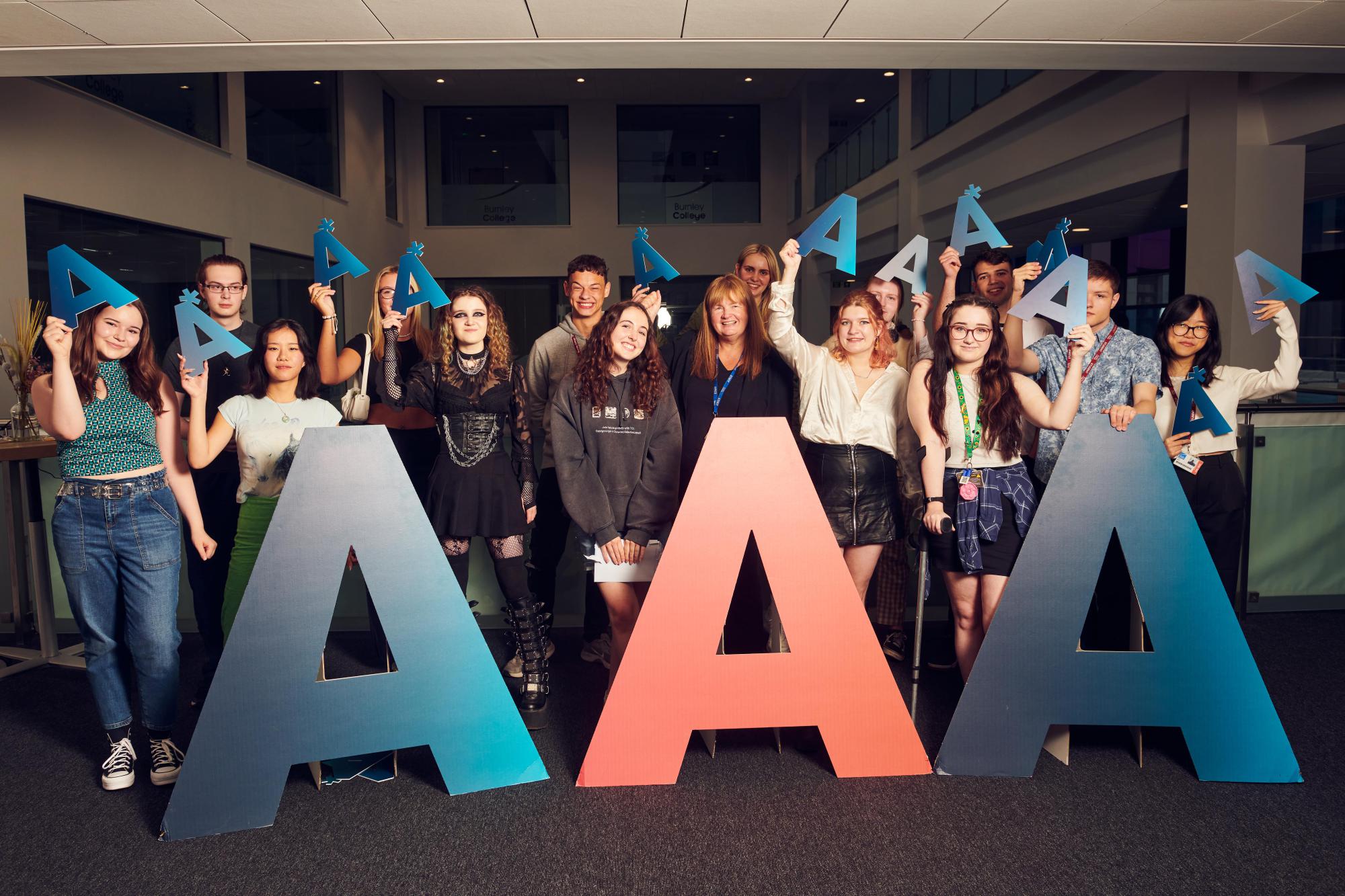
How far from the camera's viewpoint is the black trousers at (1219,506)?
296cm

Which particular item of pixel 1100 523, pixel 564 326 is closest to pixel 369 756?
pixel 564 326

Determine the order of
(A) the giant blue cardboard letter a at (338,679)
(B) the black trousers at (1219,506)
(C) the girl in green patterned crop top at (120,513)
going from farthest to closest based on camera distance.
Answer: (B) the black trousers at (1219,506)
(C) the girl in green patterned crop top at (120,513)
(A) the giant blue cardboard letter a at (338,679)

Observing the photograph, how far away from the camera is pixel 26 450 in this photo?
10.6 feet

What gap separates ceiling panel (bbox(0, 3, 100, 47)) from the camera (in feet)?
10.2

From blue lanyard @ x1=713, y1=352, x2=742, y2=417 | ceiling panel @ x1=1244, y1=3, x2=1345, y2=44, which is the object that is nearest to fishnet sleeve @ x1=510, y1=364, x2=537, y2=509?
blue lanyard @ x1=713, y1=352, x2=742, y2=417

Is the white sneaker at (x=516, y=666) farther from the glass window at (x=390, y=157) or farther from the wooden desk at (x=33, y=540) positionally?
the glass window at (x=390, y=157)

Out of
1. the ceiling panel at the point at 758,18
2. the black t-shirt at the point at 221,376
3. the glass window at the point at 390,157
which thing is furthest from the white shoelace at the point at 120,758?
the glass window at the point at 390,157

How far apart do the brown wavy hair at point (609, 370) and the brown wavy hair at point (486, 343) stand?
10.5 inches

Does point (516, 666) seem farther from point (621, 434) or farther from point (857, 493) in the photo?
point (857, 493)

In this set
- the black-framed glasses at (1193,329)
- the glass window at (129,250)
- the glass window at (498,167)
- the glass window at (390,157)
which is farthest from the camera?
the glass window at (498,167)

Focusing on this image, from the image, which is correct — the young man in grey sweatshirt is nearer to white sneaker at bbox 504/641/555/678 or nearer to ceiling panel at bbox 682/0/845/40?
white sneaker at bbox 504/641/555/678

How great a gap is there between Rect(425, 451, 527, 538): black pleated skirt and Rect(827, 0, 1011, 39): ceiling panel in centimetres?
213

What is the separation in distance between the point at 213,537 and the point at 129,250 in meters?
4.35

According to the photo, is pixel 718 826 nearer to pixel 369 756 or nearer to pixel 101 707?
pixel 369 756
